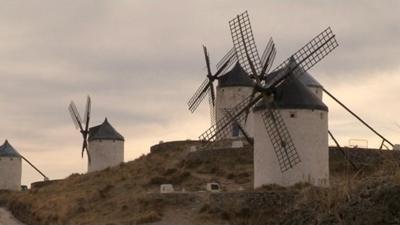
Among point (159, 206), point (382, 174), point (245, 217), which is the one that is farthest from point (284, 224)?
point (159, 206)

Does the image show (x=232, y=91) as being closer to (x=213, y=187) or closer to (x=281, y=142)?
(x=213, y=187)

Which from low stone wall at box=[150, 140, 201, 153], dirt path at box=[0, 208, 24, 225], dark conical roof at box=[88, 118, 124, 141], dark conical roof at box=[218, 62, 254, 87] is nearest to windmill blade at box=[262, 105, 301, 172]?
dark conical roof at box=[218, 62, 254, 87]

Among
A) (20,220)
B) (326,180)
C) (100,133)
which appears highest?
(100,133)

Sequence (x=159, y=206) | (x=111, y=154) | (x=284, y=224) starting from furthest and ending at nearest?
(x=111, y=154) → (x=159, y=206) → (x=284, y=224)

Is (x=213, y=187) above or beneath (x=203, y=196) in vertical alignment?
above

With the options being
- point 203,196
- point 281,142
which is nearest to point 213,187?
point 203,196

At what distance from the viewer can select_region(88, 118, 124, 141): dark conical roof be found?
55.2 metres

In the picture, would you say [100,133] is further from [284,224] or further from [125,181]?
[284,224]

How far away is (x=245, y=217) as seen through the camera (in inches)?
1023

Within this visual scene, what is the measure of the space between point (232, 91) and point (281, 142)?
16.1m

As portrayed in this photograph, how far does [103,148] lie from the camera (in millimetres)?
55094

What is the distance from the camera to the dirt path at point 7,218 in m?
→ 40.9

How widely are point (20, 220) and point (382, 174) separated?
35723mm

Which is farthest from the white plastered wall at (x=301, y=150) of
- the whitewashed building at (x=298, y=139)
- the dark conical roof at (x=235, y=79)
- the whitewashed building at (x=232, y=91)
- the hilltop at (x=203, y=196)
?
the dark conical roof at (x=235, y=79)
